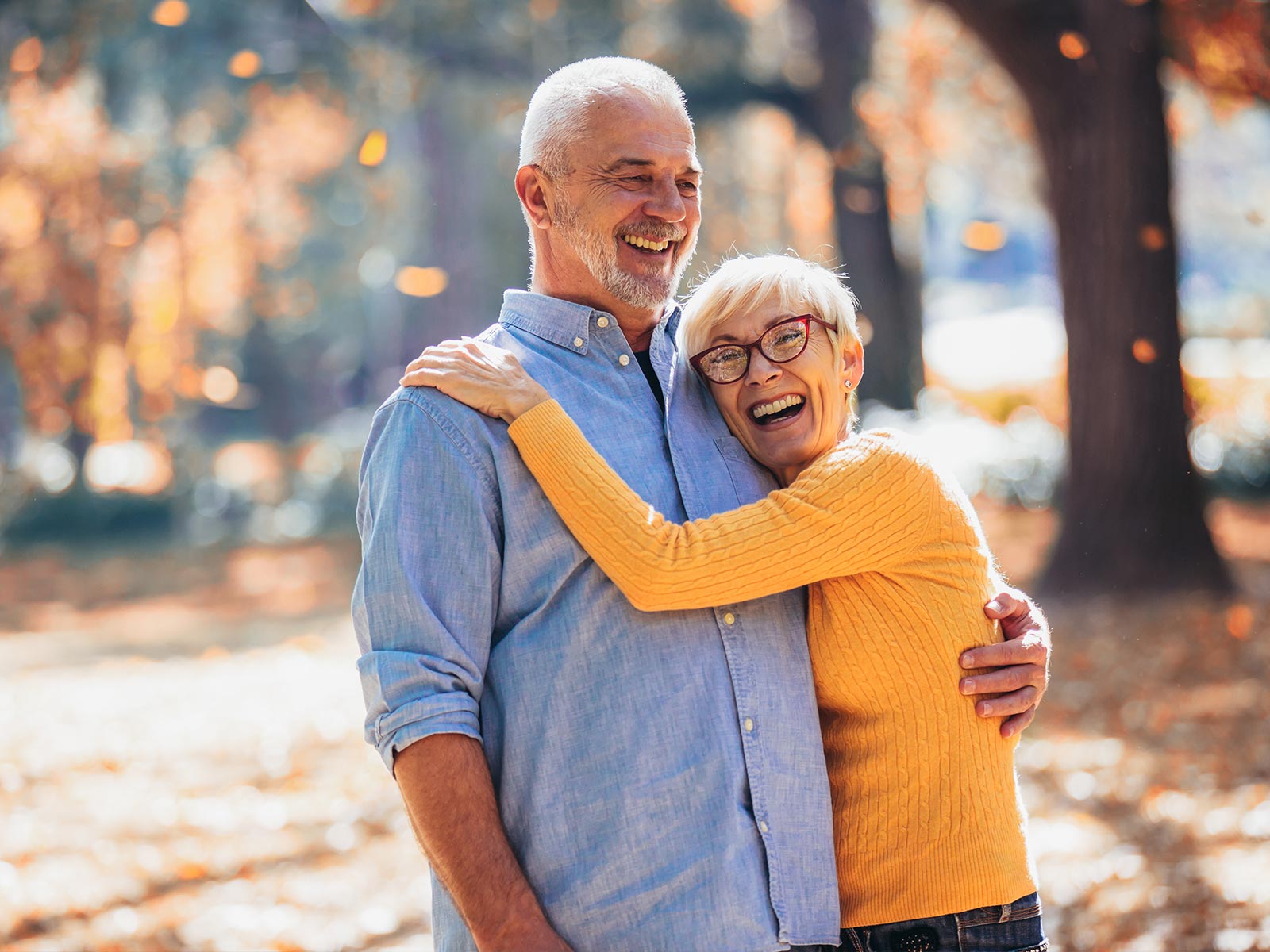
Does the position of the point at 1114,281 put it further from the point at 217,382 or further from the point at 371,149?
the point at 217,382

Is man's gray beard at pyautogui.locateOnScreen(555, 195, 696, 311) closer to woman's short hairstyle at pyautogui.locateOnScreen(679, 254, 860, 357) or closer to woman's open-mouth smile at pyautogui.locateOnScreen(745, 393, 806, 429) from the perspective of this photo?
woman's short hairstyle at pyautogui.locateOnScreen(679, 254, 860, 357)

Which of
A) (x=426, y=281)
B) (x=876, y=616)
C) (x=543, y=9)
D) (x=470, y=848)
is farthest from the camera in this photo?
(x=426, y=281)

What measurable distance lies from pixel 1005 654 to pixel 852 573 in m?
0.36

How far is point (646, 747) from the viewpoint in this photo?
7.48 ft

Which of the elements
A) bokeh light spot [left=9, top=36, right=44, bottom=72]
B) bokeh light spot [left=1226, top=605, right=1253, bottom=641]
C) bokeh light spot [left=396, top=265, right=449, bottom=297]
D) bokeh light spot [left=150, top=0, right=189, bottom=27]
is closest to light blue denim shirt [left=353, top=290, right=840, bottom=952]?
bokeh light spot [left=1226, top=605, right=1253, bottom=641]

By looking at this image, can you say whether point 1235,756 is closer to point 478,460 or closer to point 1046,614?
point 1046,614

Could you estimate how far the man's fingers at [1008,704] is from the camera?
8.16ft

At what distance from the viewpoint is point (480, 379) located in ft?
7.84

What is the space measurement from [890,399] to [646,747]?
13.9 metres

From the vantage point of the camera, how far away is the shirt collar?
8.63 feet

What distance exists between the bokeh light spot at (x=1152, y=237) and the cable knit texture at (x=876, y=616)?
792 cm

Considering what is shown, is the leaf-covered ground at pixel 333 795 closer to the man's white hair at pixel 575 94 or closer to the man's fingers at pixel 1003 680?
the man's fingers at pixel 1003 680

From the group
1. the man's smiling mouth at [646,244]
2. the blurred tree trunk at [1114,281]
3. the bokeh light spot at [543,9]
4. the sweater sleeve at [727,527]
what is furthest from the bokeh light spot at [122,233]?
the sweater sleeve at [727,527]

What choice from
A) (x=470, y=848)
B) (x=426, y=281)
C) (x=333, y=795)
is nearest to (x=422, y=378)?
(x=470, y=848)
